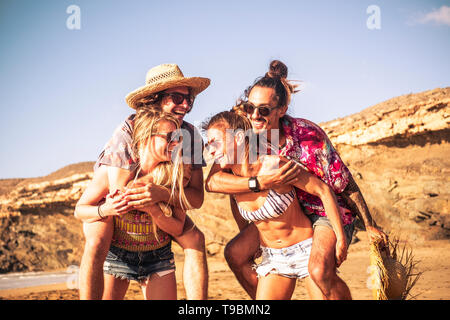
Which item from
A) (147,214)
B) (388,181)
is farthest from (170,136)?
(388,181)

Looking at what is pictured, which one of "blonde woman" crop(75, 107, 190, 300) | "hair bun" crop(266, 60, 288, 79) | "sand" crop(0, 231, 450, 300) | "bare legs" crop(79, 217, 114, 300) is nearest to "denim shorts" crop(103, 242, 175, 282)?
"blonde woman" crop(75, 107, 190, 300)

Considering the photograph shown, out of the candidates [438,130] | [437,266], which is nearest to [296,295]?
[437,266]

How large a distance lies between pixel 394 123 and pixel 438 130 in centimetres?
115

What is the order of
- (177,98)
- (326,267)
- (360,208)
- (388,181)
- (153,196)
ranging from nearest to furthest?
(326,267) < (153,196) < (360,208) < (177,98) < (388,181)

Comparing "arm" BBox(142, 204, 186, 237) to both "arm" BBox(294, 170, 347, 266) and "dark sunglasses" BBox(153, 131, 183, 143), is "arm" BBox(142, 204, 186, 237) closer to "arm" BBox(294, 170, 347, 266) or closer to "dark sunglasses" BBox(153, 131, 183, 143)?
"dark sunglasses" BBox(153, 131, 183, 143)

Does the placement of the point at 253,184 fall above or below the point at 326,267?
above

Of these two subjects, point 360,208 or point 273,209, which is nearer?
point 273,209

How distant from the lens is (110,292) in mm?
3576

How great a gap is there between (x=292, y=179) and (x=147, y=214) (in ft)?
3.89

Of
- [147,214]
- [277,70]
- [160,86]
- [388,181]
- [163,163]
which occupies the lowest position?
[388,181]

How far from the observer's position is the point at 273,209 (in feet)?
10.9

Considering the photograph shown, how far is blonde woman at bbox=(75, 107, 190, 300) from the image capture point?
3439 millimetres

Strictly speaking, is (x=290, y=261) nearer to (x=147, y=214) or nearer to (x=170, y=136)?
(x=147, y=214)

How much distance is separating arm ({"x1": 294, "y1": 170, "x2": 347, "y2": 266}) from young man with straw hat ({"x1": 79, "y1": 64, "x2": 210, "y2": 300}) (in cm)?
87
